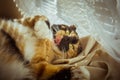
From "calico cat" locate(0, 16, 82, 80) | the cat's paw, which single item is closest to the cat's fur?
"calico cat" locate(0, 16, 82, 80)

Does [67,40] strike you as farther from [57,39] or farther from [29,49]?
[29,49]

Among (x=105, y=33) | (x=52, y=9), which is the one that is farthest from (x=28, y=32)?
(x=105, y=33)

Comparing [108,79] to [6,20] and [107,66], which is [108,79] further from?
[6,20]

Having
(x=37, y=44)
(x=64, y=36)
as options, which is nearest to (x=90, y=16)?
(x=64, y=36)

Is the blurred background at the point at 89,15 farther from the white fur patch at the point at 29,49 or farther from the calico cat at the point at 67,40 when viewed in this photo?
the white fur patch at the point at 29,49

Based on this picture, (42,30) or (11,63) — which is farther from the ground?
(42,30)

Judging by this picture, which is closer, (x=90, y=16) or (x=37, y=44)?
(x=37, y=44)

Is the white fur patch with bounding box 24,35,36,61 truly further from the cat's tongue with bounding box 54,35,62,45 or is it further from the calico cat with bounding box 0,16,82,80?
the cat's tongue with bounding box 54,35,62,45

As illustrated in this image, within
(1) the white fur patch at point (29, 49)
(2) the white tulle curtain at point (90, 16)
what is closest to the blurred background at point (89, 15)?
(2) the white tulle curtain at point (90, 16)
